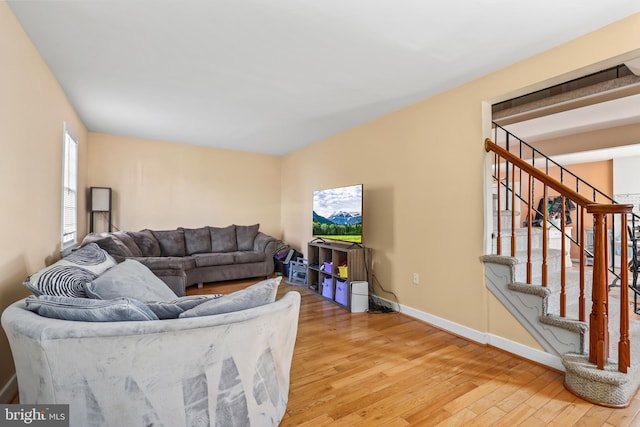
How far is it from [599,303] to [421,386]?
4.11ft

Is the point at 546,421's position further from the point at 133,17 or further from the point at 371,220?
the point at 133,17

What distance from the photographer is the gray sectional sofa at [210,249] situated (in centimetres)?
448

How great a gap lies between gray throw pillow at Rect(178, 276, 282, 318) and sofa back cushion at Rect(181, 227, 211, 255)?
13.1 ft

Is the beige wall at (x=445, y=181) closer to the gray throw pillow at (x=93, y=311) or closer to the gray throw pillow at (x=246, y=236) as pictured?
the gray throw pillow at (x=246, y=236)

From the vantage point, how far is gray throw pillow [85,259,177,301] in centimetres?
165

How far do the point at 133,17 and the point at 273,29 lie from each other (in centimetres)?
90

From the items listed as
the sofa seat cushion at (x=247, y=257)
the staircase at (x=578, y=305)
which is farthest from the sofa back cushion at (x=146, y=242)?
the staircase at (x=578, y=305)

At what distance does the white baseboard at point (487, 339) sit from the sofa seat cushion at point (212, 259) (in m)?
2.74

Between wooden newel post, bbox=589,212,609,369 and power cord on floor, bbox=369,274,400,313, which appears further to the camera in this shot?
power cord on floor, bbox=369,274,400,313

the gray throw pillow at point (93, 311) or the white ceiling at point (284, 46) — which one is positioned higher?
the white ceiling at point (284, 46)

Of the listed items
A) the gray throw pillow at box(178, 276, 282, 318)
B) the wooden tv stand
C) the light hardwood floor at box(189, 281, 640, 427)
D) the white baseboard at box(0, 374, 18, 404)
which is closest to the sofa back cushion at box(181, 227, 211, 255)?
the wooden tv stand

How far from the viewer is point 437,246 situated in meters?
3.06

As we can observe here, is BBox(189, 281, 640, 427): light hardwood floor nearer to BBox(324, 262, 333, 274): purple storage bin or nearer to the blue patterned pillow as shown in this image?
BBox(324, 262, 333, 274): purple storage bin

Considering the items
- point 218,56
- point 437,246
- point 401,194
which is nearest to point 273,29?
point 218,56
